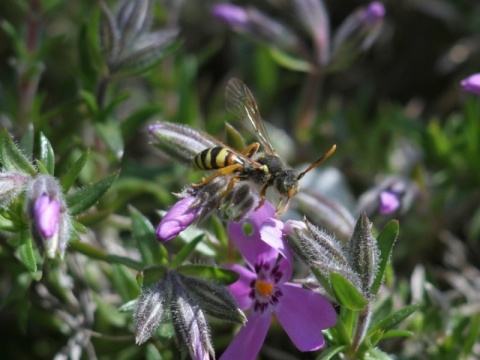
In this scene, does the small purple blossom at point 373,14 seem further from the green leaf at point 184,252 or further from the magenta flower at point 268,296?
the green leaf at point 184,252

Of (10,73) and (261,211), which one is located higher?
(261,211)

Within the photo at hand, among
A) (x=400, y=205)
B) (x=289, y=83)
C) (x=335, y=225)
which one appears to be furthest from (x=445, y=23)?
(x=335, y=225)

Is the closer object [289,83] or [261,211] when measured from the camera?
[261,211]

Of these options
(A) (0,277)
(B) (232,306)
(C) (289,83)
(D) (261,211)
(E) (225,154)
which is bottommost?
(A) (0,277)

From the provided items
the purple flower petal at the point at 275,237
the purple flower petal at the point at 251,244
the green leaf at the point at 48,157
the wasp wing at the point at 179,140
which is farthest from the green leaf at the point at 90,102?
the purple flower petal at the point at 275,237

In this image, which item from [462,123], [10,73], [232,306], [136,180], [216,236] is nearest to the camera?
[232,306]

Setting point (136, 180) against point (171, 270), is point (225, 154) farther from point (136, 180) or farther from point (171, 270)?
point (136, 180)

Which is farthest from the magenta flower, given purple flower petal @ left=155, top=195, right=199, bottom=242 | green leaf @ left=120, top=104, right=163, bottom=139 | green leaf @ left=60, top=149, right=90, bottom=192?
green leaf @ left=120, top=104, right=163, bottom=139
